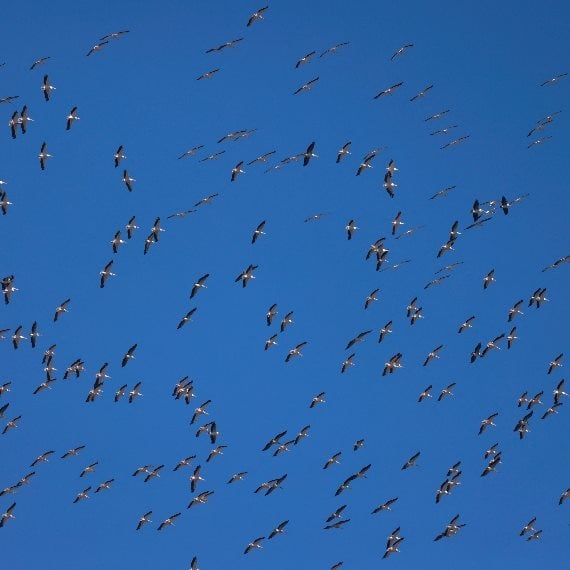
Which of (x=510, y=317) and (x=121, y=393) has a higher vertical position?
(x=121, y=393)

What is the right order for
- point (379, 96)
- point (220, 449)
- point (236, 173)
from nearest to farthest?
point (379, 96)
point (236, 173)
point (220, 449)

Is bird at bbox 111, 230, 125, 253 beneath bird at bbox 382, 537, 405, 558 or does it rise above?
above

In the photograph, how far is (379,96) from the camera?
9462 centimetres

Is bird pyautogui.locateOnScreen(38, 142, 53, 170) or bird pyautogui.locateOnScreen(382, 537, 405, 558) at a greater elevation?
bird pyautogui.locateOnScreen(38, 142, 53, 170)

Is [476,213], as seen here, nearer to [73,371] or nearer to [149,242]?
[149,242]

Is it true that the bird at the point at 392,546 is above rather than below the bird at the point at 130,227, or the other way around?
below

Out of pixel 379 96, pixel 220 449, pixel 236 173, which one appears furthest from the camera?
pixel 220 449

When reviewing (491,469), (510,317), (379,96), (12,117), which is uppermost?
(12,117)

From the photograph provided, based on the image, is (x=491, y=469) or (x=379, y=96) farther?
(x=491, y=469)

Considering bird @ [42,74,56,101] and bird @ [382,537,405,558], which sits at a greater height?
bird @ [42,74,56,101]

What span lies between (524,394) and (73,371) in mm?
29862

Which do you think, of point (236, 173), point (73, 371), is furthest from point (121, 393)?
point (236, 173)

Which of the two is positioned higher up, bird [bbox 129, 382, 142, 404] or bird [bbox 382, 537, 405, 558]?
bird [bbox 129, 382, 142, 404]

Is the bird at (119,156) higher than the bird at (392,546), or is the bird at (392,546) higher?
the bird at (119,156)
